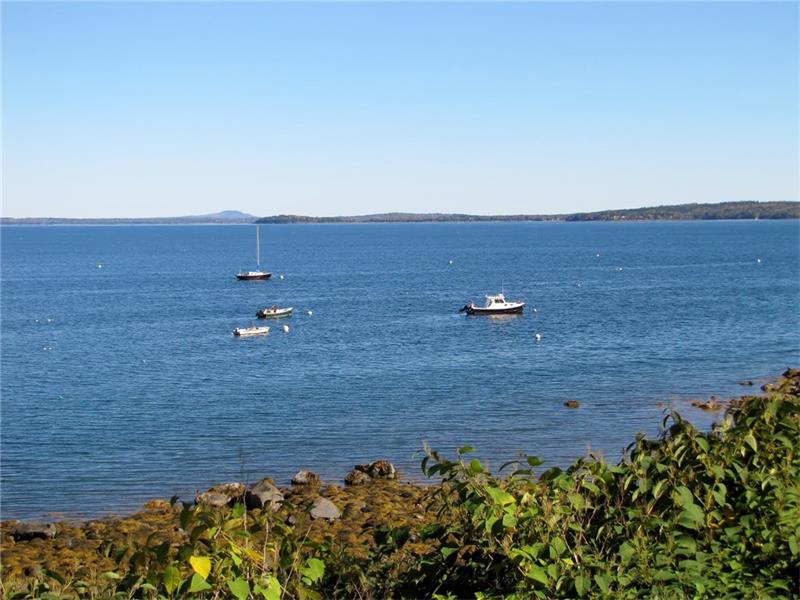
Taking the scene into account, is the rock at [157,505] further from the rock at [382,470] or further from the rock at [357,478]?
the rock at [382,470]

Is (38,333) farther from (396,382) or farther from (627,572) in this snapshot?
(627,572)

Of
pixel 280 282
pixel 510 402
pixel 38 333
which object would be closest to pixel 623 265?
pixel 280 282

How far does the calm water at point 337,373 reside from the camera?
100ft

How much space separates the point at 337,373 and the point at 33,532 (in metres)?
24.4

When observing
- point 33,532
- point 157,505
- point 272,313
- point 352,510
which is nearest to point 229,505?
point 157,505

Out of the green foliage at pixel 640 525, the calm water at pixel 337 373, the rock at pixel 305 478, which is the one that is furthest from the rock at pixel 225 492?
the green foliage at pixel 640 525

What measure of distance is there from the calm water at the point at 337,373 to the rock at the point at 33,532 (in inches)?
87.9

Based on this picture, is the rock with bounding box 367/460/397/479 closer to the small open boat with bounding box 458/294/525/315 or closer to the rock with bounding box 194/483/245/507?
the rock with bounding box 194/483/245/507

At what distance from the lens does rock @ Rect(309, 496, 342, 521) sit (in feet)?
74.5

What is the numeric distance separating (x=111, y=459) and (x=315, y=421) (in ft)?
25.9

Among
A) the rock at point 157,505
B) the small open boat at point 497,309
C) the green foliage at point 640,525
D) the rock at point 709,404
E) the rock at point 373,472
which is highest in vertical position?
the green foliage at point 640,525

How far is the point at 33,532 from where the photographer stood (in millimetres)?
22375

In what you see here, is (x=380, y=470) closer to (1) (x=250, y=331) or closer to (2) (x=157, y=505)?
(2) (x=157, y=505)

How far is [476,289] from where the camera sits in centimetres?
9612
